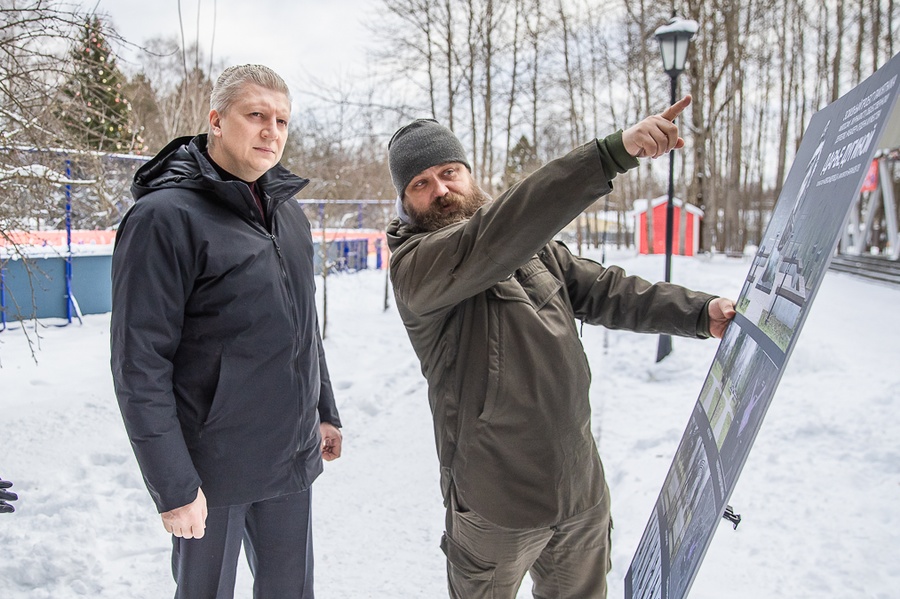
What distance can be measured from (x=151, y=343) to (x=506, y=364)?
1038 mm

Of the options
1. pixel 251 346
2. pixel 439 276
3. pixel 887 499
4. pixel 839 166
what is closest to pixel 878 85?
pixel 839 166

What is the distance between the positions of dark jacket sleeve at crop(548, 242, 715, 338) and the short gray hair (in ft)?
3.64

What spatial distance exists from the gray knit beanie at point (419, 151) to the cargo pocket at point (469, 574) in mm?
1220

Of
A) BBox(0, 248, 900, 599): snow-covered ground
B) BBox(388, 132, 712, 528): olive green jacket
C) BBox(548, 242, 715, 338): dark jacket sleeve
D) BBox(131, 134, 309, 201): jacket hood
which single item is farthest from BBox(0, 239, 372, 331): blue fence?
BBox(548, 242, 715, 338): dark jacket sleeve

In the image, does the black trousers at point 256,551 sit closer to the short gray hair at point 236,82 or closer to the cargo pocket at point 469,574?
the cargo pocket at point 469,574

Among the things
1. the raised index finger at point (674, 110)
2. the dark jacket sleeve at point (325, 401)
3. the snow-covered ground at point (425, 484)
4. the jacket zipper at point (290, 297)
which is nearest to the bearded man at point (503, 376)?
the jacket zipper at point (290, 297)

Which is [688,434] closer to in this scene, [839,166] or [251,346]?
[839,166]

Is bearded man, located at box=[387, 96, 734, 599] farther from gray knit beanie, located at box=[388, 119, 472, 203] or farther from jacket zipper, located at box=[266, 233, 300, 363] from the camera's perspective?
jacket zipper, located at box=[266, 233, 300, 363]

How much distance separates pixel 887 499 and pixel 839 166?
3040mm

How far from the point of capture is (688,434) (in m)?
2.11

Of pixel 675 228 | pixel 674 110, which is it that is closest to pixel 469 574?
pixel 674 110

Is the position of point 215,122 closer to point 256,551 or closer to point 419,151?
point 419,151

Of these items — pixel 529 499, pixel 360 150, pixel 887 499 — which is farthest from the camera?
pixel 360 150

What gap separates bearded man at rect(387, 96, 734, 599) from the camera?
1.96m
